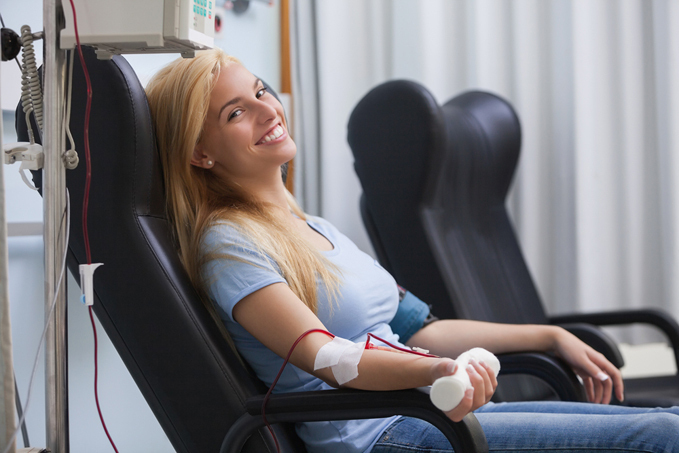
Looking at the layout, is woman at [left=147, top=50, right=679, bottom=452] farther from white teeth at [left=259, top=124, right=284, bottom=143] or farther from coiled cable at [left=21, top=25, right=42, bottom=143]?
coiled cable at [left=21, top=25, right=42, bottom=143]

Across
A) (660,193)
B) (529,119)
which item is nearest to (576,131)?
(529,119)

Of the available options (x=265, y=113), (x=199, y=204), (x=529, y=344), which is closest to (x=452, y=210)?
(x=529, y=344)

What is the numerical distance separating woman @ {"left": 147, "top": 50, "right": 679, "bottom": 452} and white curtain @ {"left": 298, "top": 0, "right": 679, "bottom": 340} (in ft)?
2.95

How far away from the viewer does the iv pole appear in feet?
2.63

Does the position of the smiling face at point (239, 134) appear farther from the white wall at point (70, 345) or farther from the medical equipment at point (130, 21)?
the medical equipment at point (130, 21)

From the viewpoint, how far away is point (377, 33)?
233 centimetres

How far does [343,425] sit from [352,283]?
26 cm

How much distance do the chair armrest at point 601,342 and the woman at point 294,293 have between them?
21 cm

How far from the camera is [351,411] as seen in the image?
89cm

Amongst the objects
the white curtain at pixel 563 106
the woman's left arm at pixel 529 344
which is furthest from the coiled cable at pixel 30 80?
the white curtain at pixel 563 106

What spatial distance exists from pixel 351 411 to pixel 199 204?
1.66 ft

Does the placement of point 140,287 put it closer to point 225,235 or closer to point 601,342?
point 225,235

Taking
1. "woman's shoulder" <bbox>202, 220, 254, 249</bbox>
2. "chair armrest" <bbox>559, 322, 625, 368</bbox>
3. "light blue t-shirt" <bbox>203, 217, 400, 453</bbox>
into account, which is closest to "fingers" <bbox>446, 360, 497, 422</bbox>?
"light blue t-shirt" <bbox>203, 217, 400, 453</bbox>

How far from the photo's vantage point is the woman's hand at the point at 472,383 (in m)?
0.80
